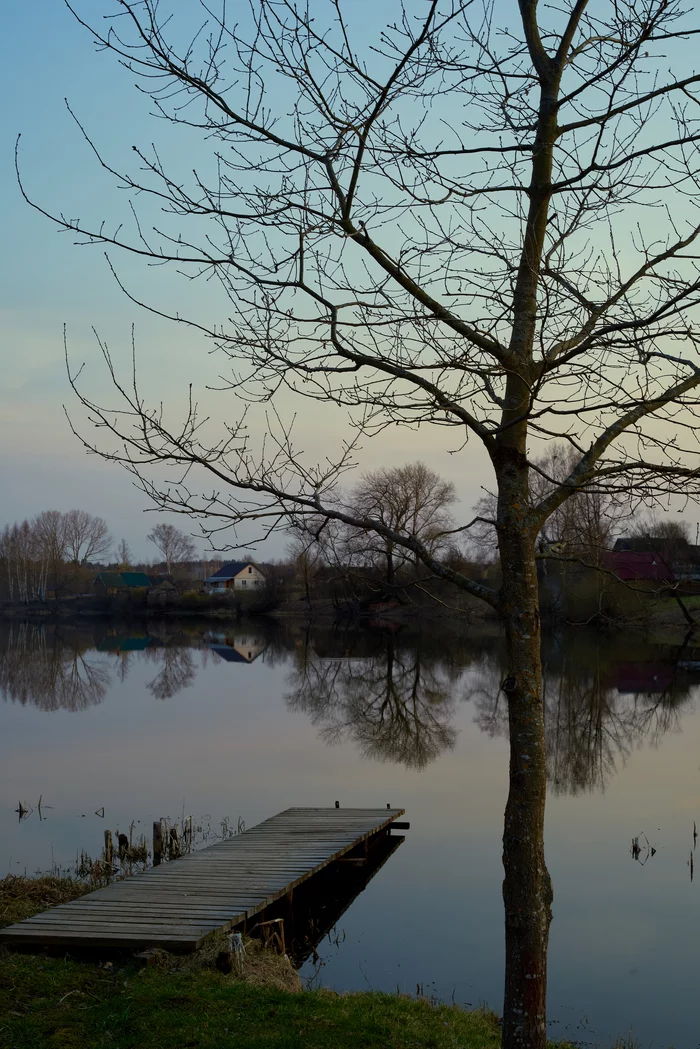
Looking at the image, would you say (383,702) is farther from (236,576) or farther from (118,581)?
(236,576)

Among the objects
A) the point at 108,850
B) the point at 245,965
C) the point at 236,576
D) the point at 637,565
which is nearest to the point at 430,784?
the point at 108,850

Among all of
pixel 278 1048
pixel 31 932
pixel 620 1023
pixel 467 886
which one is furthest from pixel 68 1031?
pixel 467 886

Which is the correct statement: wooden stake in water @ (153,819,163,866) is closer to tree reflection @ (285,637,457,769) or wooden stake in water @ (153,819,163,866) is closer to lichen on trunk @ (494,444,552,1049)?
tree reflection @ (285,637,457,769)

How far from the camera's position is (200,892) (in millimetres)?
10320

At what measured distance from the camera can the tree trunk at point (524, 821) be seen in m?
4.45

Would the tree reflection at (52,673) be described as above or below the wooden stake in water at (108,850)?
above

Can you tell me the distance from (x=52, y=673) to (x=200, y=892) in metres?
33.7

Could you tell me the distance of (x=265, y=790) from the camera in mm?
19266

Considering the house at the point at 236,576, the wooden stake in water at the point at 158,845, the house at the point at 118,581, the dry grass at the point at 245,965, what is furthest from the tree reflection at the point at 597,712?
the house at the point at 236,576

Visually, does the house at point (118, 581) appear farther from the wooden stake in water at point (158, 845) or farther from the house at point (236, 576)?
the wooden stake in water at point (158, 845)

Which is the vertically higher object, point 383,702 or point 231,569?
point 231,569

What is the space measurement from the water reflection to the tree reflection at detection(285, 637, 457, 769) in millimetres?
54

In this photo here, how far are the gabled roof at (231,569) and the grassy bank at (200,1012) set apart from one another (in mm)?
110574

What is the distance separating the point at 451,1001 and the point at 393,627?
5707cm
